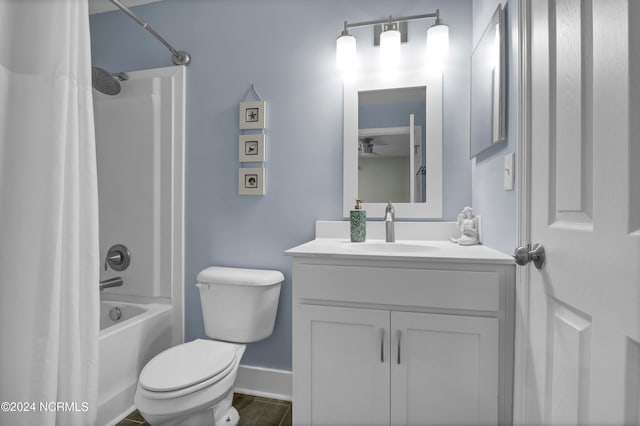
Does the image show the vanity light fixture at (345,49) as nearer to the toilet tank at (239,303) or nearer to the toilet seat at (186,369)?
the toilet tank at (239,303)

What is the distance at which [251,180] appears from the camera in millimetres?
1860

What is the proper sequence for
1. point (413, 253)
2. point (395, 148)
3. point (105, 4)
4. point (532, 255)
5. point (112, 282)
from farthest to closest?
point (105, 4), point (112, 282), point (395, 148), point (413, 253), point (532, 255)

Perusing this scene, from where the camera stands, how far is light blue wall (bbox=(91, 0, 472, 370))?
167cm

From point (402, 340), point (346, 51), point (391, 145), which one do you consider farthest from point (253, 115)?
point (402, 340)

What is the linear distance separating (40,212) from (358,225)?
1226 millimetres

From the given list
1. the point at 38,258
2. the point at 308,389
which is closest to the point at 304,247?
the point at 308,389

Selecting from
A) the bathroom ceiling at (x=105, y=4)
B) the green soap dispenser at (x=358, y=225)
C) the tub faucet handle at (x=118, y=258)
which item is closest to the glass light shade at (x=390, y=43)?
the green soap dispenser at (x=358, y=225)

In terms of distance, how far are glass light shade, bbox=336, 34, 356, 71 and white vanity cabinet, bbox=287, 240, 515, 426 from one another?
1.05 metres

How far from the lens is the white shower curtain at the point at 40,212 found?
2.10ft

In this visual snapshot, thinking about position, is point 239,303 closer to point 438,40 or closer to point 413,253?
point 413,253

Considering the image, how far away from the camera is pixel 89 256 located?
30.6 inches

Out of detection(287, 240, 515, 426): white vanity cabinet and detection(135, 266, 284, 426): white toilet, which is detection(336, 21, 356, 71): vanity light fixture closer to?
detection(287, 240, 515, 426): white vanity cabinet

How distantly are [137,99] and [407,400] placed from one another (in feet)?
7.09

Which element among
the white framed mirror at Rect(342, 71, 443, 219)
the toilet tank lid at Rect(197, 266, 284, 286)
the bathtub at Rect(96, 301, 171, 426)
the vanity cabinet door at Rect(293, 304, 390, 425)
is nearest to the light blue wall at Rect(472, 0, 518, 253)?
the white framed mirror at Rect(342, 71, 443, 219)
